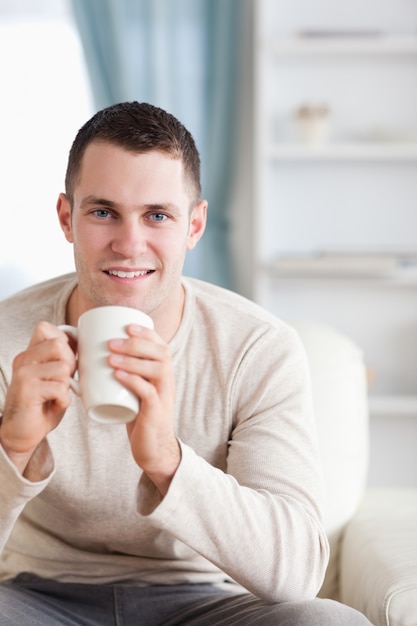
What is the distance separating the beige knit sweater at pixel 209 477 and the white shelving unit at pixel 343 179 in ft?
→ 5.98

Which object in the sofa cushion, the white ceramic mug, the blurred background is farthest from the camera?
the blurred background

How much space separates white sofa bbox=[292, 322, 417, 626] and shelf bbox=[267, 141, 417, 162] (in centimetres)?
147

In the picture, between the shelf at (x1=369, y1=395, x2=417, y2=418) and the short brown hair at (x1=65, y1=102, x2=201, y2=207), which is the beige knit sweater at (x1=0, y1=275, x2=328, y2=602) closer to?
the short brown hair at (x1=65, y1=102, x2=201, y2=207)

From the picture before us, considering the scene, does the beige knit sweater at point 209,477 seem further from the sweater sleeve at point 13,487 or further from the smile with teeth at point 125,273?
the smile with teeth at point 125,273

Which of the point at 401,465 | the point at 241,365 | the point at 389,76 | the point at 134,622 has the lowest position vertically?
the point at 401,465

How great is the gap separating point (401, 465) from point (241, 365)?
2225mm

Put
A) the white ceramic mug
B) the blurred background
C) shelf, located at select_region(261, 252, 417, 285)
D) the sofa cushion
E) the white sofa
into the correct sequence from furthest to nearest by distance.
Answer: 1. the blurred background
2. shelf, located at select_region(261, 252, 417, 285)
3. the sofa cushion
4. the white sofa
5. the white ceramic mug

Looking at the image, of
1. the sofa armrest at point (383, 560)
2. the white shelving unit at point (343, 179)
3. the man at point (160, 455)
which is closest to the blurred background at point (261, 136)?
the white shelving unit at point (343, 179)

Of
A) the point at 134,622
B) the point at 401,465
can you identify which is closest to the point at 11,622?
the point at 134,622

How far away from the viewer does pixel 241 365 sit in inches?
65.4

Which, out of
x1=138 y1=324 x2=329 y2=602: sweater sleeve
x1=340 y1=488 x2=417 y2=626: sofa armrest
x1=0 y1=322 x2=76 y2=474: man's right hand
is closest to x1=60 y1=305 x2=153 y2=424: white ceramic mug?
x1=0 y1=322 x2=76 y2=474: man's right hand

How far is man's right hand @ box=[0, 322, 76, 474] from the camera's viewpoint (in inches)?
49.1

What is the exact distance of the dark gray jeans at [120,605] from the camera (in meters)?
1.49

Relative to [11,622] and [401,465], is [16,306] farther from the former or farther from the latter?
[401,465]
